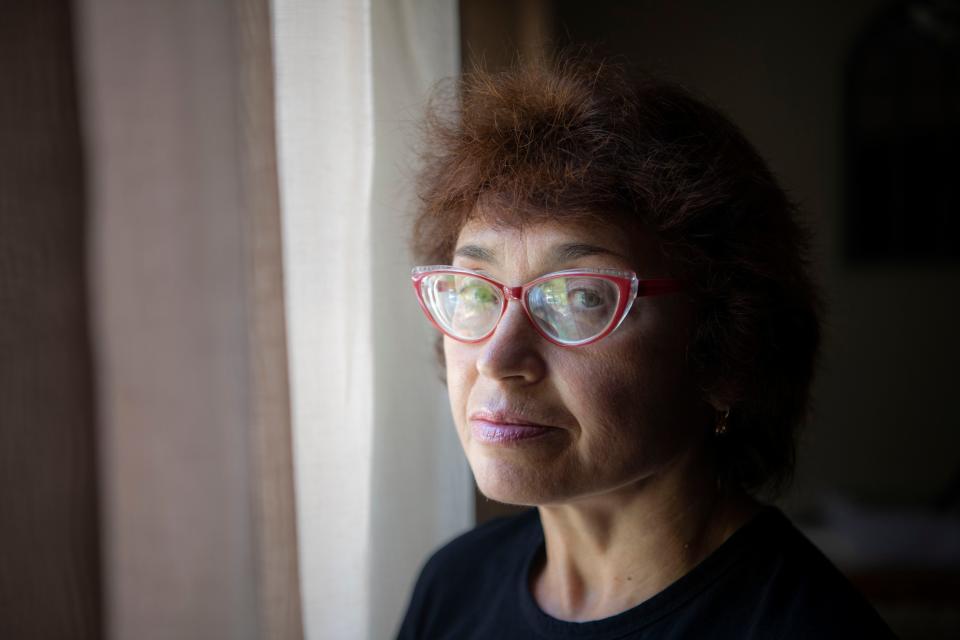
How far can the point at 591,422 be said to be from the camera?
99 cm

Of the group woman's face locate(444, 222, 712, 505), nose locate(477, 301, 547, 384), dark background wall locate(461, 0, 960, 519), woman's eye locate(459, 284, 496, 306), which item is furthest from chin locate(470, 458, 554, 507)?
dark background wall locate(461, 0, 960, 519)

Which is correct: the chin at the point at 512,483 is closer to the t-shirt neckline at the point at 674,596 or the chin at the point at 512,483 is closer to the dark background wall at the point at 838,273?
the t-shirt neckline at the point at 674,596

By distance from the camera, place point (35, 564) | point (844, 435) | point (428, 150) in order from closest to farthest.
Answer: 1. point (35, 564)
2. point (428, 150)
3. point (844, 435)

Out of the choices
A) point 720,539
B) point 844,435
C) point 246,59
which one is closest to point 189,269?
point 246,59

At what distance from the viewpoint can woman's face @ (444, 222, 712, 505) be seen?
0.98 metres

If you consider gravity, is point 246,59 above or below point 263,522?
above

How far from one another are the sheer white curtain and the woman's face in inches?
12.8

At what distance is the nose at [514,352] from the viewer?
38.7 inches

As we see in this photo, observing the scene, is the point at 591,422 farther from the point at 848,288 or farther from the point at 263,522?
the point at 848,288

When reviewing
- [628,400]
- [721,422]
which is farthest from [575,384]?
[721,422]

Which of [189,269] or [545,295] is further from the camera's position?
[189,269]

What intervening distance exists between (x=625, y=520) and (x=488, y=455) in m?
0.24

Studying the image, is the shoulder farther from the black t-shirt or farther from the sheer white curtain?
the sheer white curtain

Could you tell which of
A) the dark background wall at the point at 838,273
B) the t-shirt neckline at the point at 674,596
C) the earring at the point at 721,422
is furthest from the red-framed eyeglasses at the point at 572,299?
the dark background wall at the point at 838,273
